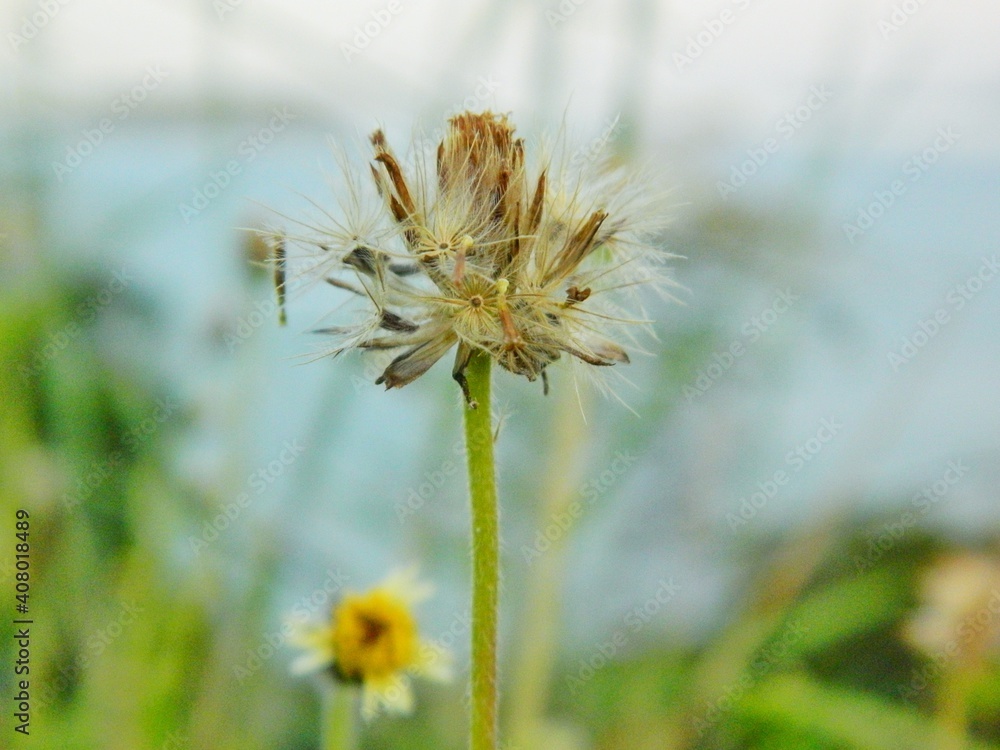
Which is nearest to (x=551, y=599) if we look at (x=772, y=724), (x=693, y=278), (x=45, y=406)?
(x=772, y=724)

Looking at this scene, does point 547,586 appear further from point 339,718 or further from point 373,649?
point 339,718

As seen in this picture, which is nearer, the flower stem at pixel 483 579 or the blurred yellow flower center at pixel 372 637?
the flower stem at pixel 483 579

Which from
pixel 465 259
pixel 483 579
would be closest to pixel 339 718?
pixel 483 579

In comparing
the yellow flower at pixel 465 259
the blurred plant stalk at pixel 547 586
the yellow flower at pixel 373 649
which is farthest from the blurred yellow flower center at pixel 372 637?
the yellow flower at pixel 465 259

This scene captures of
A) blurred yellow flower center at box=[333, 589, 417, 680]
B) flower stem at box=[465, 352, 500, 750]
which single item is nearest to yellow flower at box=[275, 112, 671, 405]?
flower stem at box=[465, 352, 500, 750]

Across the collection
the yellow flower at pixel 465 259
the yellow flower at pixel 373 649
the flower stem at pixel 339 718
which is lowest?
the flower stem at pixel 339 718

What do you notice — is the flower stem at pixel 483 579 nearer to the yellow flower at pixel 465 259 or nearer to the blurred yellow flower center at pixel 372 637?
the yellow flower at pixel 465 259

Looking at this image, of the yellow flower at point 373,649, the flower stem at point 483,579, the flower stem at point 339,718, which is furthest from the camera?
the yellow flower at point 373,649

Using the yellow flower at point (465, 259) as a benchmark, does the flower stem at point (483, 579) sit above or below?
below

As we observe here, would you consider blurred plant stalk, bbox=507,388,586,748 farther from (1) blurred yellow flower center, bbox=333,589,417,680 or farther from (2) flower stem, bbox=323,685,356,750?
(2) flower stem, bbox=323,685,356,750
